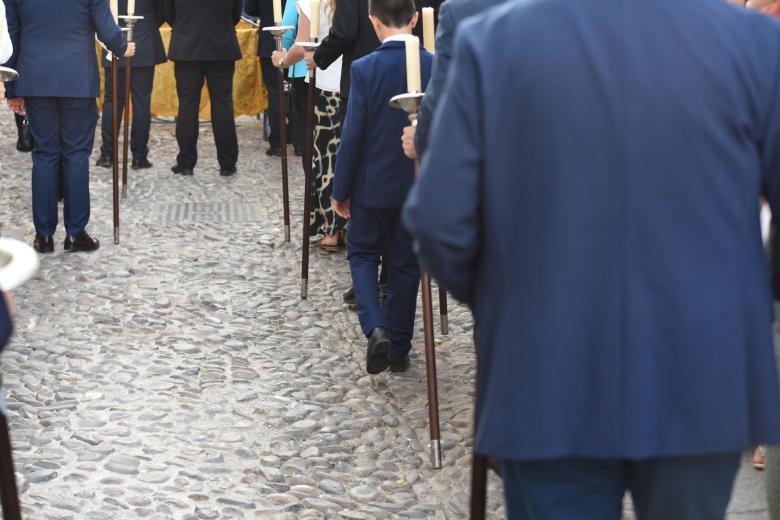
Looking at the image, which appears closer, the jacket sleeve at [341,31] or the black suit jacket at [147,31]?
the jacket sleeve at [341,31]

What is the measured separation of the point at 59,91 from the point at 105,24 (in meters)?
0.50

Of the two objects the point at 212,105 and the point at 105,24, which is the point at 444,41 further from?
the point at 212,105

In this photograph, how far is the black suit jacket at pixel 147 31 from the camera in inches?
420

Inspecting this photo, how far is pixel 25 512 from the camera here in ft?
14.1

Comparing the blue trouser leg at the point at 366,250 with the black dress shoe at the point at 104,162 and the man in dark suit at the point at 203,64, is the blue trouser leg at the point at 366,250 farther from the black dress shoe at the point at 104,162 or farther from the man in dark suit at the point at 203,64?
the black dress shoe at the point at 104,162

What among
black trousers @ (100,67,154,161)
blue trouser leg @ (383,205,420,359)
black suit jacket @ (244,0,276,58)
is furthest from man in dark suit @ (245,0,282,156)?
blue trouser leg @ (383,205,420,359)

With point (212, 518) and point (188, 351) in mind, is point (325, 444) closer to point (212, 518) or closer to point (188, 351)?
point (212, 518)

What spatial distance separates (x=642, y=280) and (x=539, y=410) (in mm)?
293

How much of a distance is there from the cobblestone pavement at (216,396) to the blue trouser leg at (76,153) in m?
0.25


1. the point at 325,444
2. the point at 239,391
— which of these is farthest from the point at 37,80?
the point at 325,444

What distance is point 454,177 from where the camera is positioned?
2287mm

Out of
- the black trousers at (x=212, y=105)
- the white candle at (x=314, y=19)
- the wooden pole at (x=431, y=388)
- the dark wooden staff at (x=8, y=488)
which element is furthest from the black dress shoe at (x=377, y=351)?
the black trousers at (x=212, y=105)

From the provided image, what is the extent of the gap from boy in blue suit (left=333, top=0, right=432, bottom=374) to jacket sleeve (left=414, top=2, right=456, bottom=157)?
1.04 meters

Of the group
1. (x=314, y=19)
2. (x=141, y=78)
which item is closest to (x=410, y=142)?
(x=314, y=19)
